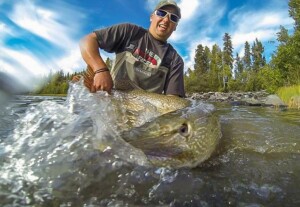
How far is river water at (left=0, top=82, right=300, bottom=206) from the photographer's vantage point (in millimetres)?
2090

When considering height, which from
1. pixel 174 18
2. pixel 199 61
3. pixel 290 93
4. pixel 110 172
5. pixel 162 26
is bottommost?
pixel 110 172

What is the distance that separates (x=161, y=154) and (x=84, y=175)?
0.67 meters

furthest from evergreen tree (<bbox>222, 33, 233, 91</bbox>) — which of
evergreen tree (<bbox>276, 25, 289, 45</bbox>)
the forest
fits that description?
evergreen tree (<bbox>276, 25, 289, 45</bbox>)

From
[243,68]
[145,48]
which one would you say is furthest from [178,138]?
[243,68]

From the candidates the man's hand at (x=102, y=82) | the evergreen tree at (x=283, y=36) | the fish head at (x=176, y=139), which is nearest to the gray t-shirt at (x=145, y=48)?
the man's hand at (x=102, y=82)

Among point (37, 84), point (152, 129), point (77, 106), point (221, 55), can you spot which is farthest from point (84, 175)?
point (221, 55)

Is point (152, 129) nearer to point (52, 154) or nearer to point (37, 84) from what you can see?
point (52, 154)

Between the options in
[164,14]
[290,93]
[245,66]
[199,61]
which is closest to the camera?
[164,14]

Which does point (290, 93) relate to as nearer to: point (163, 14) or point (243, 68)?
point (163, 14)

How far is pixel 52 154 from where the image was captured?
271 centimetres

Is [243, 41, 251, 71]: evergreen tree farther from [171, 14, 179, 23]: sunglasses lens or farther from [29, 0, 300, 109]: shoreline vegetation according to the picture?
[171, 14, 179, 23]: sunglasses lens

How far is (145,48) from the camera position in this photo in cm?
474

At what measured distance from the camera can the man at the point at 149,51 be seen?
4.58 meters

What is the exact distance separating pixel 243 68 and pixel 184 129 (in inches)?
3240
